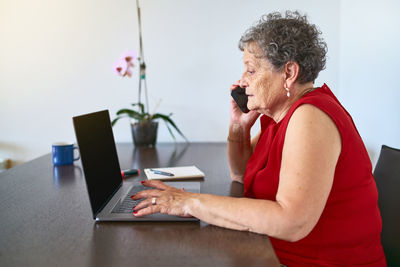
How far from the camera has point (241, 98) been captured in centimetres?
155

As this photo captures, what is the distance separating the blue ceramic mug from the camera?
5.45 feet

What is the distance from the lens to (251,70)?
45.6 inches

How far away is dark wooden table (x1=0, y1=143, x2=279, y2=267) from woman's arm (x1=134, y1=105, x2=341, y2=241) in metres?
0.04

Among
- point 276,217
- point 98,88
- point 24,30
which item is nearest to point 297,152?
point 276,217

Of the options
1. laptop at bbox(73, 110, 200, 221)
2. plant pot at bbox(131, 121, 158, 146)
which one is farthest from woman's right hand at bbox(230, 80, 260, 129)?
plant pot at bbox(131, 121, 158, 146)

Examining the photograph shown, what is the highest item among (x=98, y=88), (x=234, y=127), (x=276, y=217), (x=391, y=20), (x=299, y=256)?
(x=391, y=20)

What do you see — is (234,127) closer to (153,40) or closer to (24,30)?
(153,40)

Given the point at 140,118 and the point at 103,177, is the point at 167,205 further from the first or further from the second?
the point at 140,118

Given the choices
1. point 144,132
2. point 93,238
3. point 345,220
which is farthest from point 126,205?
point 144,132

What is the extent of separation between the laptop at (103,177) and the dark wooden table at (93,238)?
0.11 ft

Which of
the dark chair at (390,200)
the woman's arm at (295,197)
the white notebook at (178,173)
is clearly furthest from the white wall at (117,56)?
the woman's arm at (295,197)

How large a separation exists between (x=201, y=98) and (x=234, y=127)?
808 mm

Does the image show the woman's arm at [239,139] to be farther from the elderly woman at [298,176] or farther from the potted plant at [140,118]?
the potted plant at [140,118]

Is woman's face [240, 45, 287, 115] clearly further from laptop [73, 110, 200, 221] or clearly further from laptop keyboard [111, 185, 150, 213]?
laptop keyboard [111, 185, 150, 213]
